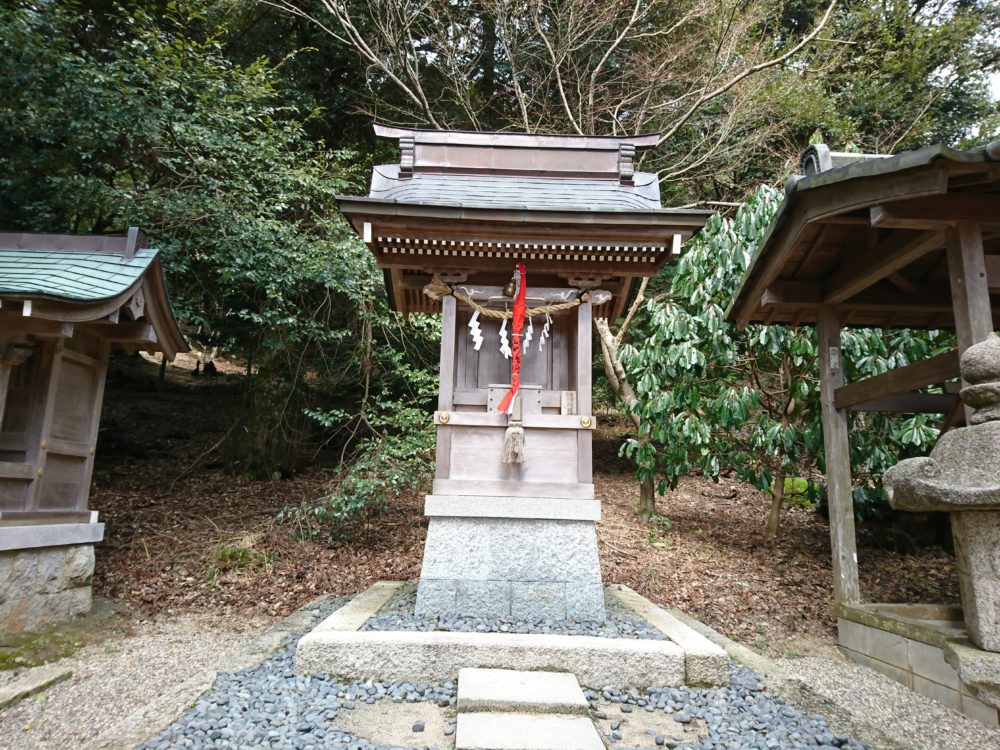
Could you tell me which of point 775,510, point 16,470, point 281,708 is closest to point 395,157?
point 16,470

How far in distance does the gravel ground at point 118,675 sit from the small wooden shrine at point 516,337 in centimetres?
214

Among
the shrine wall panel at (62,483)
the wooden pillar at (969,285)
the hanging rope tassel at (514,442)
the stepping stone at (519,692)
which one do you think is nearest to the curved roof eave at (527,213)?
the hanging rope tassel at (514,442)

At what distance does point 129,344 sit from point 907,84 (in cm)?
1491

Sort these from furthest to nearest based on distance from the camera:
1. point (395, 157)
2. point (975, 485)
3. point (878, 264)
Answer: point (395, 157)
point (878, 264)
point (975, 485)

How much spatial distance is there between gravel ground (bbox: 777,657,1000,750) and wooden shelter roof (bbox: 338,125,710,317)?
370 centimetres

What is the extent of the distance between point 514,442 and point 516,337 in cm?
96

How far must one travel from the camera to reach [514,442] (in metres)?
5.00

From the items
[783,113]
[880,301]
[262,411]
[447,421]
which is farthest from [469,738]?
[783,113]

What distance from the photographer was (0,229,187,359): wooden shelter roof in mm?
4766

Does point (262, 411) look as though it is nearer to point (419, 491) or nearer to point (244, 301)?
point (244, 301)

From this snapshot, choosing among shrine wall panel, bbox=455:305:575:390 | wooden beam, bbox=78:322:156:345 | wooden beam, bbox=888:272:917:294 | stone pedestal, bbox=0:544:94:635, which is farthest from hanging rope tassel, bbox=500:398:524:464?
stone pedestal, bbox=0:544:94:635

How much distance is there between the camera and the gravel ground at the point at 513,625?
4.46 meters

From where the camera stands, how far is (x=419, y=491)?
32.5ft

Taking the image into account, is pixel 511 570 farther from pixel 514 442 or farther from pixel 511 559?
pixel 514 442
